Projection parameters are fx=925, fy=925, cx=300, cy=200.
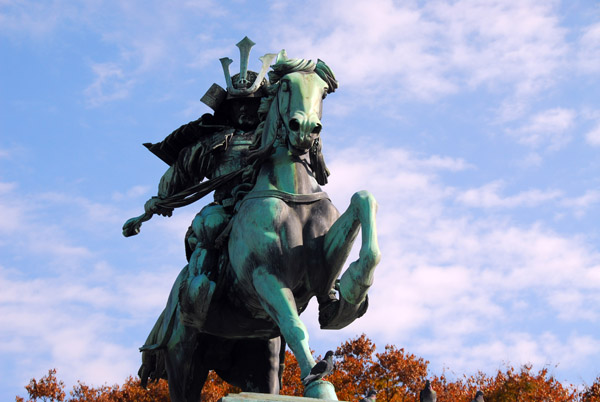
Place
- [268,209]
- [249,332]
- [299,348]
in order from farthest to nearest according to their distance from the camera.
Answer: [249,332], [268,209], [299,348]

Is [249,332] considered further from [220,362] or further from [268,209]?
[268,209]

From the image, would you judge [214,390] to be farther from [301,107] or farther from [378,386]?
[301,107]

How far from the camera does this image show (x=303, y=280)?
6.67m

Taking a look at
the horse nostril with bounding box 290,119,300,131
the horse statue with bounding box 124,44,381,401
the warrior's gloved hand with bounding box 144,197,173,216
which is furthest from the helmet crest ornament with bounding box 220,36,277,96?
the horse nostril with bounding box 290,119,300,131

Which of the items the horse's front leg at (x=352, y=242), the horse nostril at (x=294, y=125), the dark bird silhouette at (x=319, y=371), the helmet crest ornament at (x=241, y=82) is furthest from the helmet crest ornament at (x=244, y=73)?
the dark bird silhouette at (x=319, y=371)

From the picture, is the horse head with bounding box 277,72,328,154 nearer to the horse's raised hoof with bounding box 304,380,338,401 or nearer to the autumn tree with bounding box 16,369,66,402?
the horse's raised hoof with bounding box 304,380,338,401

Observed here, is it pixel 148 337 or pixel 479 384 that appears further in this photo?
pixel 479 384

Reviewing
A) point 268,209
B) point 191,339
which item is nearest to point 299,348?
point 268,209

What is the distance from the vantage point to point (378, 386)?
2189 cm

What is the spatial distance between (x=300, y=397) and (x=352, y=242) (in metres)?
1.44

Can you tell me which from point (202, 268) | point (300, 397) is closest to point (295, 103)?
point (202, 268)

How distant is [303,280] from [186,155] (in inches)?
83.3

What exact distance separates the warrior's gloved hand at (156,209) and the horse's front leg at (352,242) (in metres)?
2.05

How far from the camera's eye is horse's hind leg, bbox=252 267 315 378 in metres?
6.04
